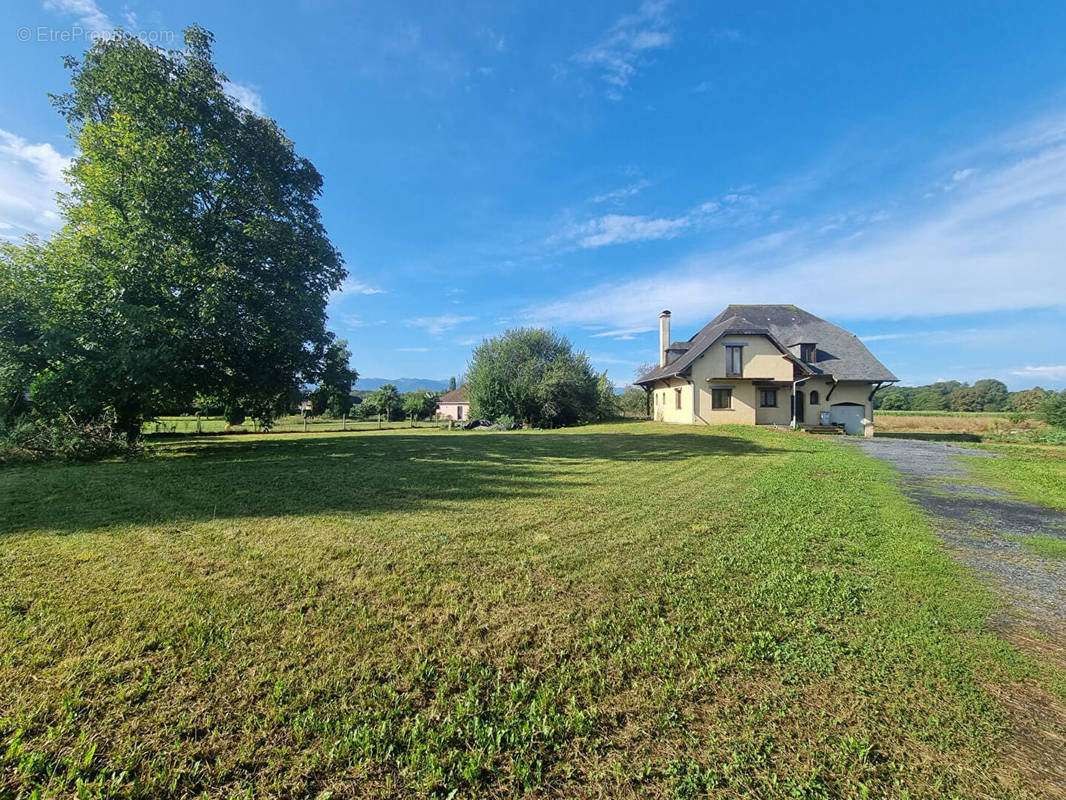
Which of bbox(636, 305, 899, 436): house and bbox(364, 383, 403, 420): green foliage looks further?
bbox(364, 383, 403, 420): green foliage

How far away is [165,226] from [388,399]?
3468 cm

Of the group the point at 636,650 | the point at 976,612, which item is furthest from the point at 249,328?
the point at 976,612

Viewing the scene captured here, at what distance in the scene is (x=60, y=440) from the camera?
952 centimetres

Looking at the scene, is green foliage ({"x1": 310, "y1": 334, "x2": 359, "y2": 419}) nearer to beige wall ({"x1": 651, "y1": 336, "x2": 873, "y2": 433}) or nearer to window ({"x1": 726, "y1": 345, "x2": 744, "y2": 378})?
beige wall ({"x1": 651, "y1": 336, "x2": 873, "y2": 433})

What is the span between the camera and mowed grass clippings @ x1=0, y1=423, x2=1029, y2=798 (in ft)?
5.57

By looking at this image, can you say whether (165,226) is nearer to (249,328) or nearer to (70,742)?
(249,328)

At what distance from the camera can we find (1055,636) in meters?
2.80

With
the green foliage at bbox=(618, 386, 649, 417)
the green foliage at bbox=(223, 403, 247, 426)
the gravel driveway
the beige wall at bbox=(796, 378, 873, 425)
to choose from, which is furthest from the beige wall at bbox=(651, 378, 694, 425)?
the green foliage at bbox=(223, 403, 247, 426)

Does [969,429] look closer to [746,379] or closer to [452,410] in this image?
[746,379]

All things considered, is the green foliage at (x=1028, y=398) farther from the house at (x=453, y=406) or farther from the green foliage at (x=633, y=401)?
the house at (x=453, y=406)

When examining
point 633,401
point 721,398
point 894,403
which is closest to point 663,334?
point 721,398

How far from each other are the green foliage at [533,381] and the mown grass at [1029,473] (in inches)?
754

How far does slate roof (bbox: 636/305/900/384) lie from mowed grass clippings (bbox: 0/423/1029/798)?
17.5 m

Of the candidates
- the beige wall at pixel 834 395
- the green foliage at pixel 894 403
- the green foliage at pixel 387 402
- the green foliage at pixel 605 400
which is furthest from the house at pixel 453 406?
the green foliage at pixel 894 403
